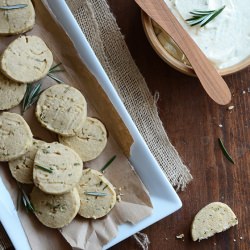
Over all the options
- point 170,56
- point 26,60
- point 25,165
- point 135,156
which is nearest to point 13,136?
point 25,165

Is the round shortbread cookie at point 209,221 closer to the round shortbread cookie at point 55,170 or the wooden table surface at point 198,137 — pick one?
the wooden table surface at point 198,137

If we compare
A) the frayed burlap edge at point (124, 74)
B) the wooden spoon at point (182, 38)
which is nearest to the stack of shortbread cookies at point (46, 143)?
the frayed burlap edge at point (124, 74)

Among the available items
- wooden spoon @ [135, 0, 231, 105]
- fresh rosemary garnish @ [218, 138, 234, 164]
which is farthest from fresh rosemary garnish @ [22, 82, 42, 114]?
fresh rosemary garnish @ [218, 138, 234, 164]

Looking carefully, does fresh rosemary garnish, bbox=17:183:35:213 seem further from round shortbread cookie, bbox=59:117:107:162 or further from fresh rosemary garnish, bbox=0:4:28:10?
fresh rosemary garnish, bbox=0:4:28:10

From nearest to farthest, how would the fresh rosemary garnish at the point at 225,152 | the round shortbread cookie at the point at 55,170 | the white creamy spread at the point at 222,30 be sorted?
the round shortbread cookie at the point at 55,170
the white creamy spread at the point at 222,30
the fresh rosemary garnish at the point at 225,152

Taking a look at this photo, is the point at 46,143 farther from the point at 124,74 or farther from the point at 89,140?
the point at 124,74

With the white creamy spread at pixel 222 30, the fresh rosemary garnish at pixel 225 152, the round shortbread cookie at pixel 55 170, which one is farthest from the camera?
the fresh rosemary garnish at pixel 225 152

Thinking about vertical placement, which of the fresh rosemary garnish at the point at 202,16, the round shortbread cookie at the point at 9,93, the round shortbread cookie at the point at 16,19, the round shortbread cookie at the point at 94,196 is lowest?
the round shortbread cookie at the point at 94,196
